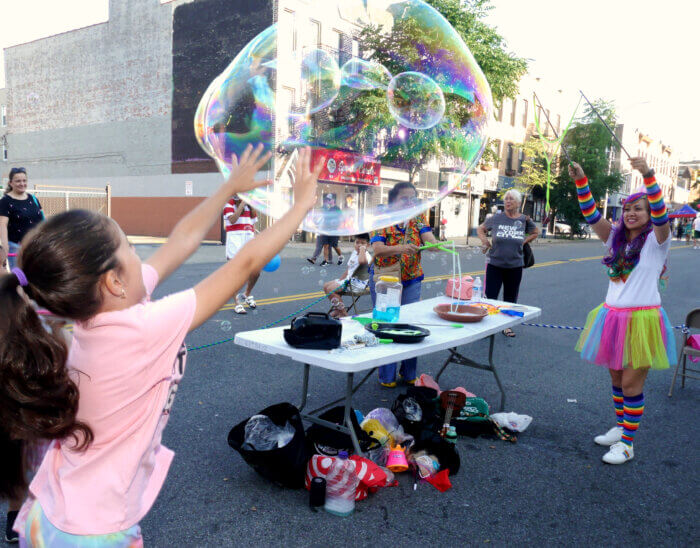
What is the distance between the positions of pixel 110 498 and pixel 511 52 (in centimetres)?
2378

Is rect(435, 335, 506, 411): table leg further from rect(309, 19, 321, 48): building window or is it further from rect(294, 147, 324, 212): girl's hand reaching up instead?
rect(294, 147, 324, 212): girl's hand reaching up

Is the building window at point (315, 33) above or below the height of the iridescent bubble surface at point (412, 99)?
above

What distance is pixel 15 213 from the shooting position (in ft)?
21.8

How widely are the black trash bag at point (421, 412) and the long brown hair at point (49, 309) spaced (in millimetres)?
2657

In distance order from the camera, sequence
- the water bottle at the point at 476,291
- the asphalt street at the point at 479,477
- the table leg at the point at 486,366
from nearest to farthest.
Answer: the asphalt street at the point at 479,477 < the table leg at the point at 486,366 < the water bottle at the point at 476,291

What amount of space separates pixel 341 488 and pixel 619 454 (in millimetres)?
2000

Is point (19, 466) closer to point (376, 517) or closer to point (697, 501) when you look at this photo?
point (376, 517)

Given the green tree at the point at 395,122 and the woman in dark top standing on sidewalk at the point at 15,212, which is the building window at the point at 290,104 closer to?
the green tree at the point at 395,122

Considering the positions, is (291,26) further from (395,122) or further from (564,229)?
(564,229)

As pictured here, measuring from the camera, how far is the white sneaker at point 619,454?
354 cm

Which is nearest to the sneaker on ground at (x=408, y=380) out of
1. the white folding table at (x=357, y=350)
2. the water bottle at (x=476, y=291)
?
the white folding table at (x=357, y=350)

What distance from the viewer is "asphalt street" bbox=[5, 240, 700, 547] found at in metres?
2.72

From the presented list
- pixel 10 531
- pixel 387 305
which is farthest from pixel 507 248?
pixel 10 531

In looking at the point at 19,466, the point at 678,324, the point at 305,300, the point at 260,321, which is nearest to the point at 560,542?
the point at 19,466
